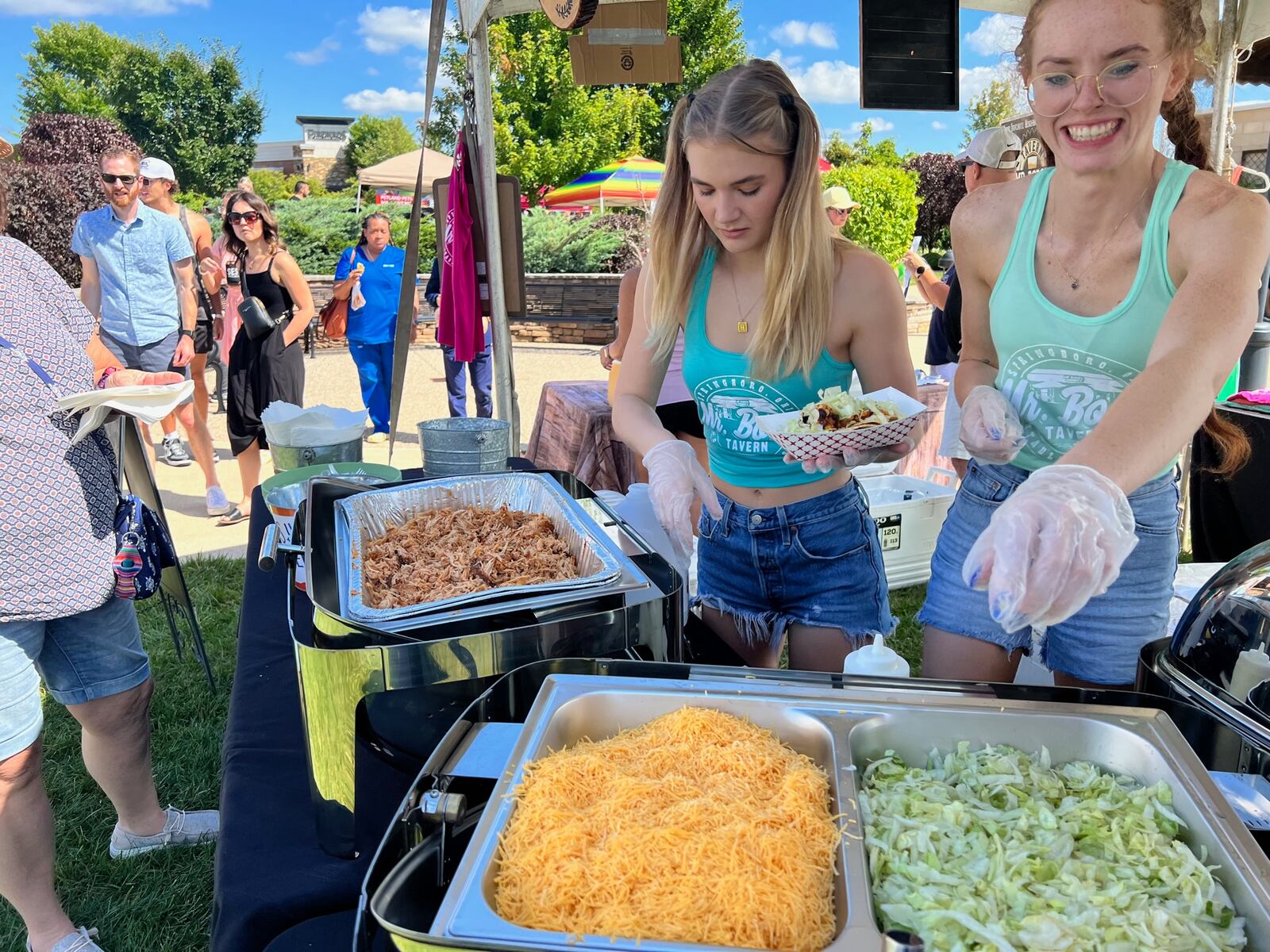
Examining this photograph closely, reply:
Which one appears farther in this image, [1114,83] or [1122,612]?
[1122,612]

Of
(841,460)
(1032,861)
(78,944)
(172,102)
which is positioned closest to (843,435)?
(841,460)

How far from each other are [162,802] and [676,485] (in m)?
2.26

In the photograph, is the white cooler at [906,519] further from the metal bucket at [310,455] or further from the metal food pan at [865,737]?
the metal food pan at [865,737]

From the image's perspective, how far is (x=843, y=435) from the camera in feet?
5.47

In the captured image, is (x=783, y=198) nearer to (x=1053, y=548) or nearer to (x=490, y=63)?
(x=1053, y=548)

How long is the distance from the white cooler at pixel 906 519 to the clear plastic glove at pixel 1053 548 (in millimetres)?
2742

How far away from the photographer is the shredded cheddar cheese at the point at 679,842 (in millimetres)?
775

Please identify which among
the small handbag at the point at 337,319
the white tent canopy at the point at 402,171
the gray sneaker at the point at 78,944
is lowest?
the gray sneaker at the point at 78,944

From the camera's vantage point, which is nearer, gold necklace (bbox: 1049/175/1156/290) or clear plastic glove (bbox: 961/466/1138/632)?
clear plastic glove (bbox: 961/466/1138/632)

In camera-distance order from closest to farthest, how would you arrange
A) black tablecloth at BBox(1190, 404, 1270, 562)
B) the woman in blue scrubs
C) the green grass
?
1. the green grass
2. black tablecloth at BBox(1190, 404, 1270, 562)
3. the woman in blue scrubs

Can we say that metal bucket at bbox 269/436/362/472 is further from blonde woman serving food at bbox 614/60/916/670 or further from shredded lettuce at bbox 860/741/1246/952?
shredded lettuce at bbox 860/741/1246/952

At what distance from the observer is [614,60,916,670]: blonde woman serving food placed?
5.87ft

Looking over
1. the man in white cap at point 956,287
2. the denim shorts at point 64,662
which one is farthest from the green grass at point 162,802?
the man in white cap at point 956,287

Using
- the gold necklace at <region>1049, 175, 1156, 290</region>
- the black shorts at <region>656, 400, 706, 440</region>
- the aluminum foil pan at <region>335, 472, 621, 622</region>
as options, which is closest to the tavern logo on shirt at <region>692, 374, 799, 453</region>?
the aluminum foil pan at <region>335, 472, 621, 622</region>
